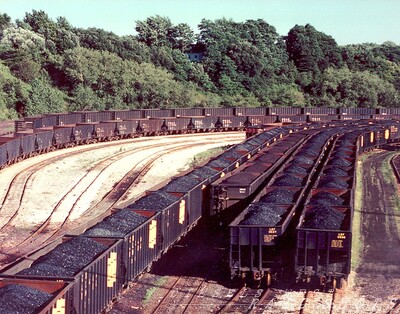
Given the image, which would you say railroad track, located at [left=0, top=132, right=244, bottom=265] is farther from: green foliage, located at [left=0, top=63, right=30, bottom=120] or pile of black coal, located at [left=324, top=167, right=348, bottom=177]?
green foliage, located at [left=0, top=63, right=30, bottom=120]

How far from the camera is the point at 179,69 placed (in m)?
105

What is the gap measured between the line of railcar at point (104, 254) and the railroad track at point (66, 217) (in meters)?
1.45

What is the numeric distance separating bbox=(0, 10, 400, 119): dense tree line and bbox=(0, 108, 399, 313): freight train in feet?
171

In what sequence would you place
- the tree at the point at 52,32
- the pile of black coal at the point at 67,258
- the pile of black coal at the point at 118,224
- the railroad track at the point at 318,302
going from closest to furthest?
the pile of black coal at the point at 67,258 → the pile of black coal at the point at 118,224 → the railroad track at the point at 318,302 → the tree at the point at 52,32

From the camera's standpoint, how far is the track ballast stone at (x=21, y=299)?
41.4ft

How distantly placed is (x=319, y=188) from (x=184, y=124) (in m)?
44.3

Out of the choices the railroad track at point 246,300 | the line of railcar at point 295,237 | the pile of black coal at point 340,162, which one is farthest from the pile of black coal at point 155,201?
the pile of black coal at point 340,162

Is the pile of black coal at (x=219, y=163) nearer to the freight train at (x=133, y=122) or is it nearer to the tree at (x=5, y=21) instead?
the freight train at (x=133, y=122)

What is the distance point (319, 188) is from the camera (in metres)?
26.5

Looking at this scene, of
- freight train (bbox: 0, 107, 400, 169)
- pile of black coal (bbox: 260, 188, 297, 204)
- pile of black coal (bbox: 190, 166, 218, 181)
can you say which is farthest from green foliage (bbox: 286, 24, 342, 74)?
pile of black coal (bbox: 260, 188, 297, 204)

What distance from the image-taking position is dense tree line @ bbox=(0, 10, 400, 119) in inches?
3378

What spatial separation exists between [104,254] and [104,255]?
0.03 meters

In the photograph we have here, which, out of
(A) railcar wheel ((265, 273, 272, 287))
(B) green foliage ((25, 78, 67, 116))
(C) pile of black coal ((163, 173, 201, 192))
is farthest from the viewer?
(B) green foliage ((25, 78, 67, 116))

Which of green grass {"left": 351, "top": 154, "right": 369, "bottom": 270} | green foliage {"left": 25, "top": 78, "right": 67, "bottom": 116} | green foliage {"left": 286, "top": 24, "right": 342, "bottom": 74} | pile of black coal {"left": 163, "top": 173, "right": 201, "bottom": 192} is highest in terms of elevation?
green foliage {"left": 286, "top": 24, "right": 342, "bottom": 74}
